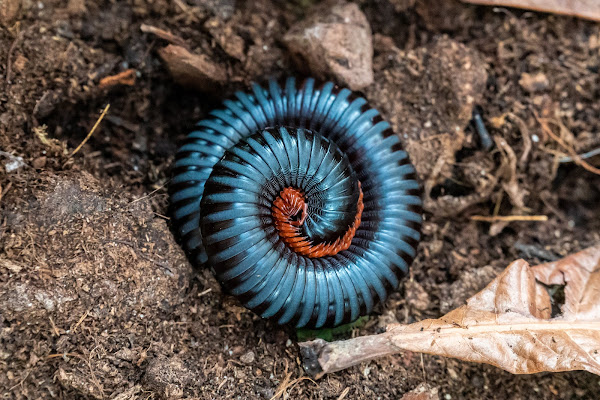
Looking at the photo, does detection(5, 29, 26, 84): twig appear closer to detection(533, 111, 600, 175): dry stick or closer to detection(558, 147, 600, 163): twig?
detection(533, 111, 600, 175): dry stick

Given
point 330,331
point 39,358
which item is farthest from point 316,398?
point 39,358

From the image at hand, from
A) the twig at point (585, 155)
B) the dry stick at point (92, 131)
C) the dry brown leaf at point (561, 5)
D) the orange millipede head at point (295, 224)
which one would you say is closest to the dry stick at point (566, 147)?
the twig at point (585, 155)

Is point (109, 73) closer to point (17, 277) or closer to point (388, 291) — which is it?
point (17, 277)

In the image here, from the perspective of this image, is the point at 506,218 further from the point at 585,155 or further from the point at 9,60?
the point at 9,60

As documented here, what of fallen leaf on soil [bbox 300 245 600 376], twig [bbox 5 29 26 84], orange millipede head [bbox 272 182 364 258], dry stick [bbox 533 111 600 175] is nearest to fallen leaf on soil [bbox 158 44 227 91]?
twig [bbox 5 29 26 84]

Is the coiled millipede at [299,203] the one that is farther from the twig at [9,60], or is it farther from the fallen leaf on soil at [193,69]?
the twig at [9,60]

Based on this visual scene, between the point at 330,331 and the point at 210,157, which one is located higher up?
the point at 210,157
